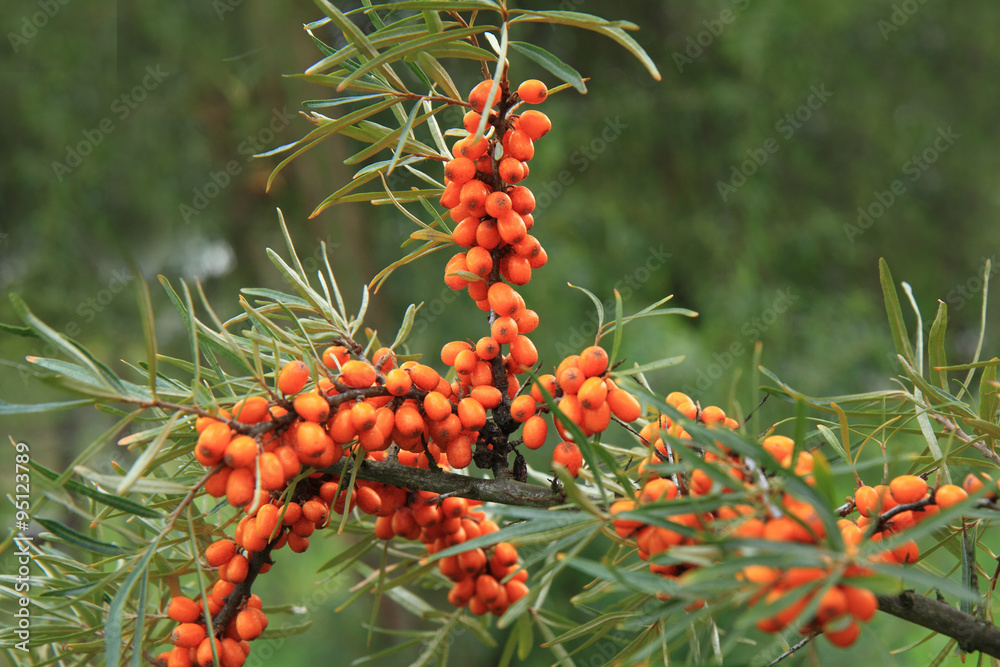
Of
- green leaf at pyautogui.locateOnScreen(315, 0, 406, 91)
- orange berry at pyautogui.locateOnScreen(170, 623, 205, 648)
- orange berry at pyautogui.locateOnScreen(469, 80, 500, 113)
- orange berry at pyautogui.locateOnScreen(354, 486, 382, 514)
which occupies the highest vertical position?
green leaf at pyautogui.locateOnScreen(315, 0, 406, 91)

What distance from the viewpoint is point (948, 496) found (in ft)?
1.18

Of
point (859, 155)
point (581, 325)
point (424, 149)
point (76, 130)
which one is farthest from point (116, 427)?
point (859, 155)

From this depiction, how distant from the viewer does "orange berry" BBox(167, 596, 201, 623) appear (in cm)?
47

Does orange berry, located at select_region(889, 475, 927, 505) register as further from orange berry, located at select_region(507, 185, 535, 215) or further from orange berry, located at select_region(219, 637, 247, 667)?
orange berry, located at select_region(219, 637, 247, 667)

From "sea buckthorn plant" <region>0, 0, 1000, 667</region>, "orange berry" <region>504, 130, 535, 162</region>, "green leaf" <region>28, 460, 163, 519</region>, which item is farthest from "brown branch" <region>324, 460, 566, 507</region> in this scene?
"orange berry" <region>504, 130, 535, 162</region>

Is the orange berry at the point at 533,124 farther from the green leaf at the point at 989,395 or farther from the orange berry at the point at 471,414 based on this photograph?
the green leaf at the point at 989,395

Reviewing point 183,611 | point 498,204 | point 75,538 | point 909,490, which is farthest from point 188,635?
point 909,490

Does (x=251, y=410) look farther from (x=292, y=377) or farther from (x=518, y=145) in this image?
(x=518, y=145)

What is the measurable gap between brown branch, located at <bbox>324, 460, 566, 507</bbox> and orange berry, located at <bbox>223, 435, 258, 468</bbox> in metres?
0.07

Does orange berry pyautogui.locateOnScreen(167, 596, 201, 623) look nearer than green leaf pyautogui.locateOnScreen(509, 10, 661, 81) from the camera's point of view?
No

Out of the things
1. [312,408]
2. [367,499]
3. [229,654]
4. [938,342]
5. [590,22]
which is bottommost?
[229,654]

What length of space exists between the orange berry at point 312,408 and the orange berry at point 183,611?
7.2 inches

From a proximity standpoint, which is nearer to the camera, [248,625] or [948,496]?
[948,496]

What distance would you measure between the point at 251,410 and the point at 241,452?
0.11 feet
